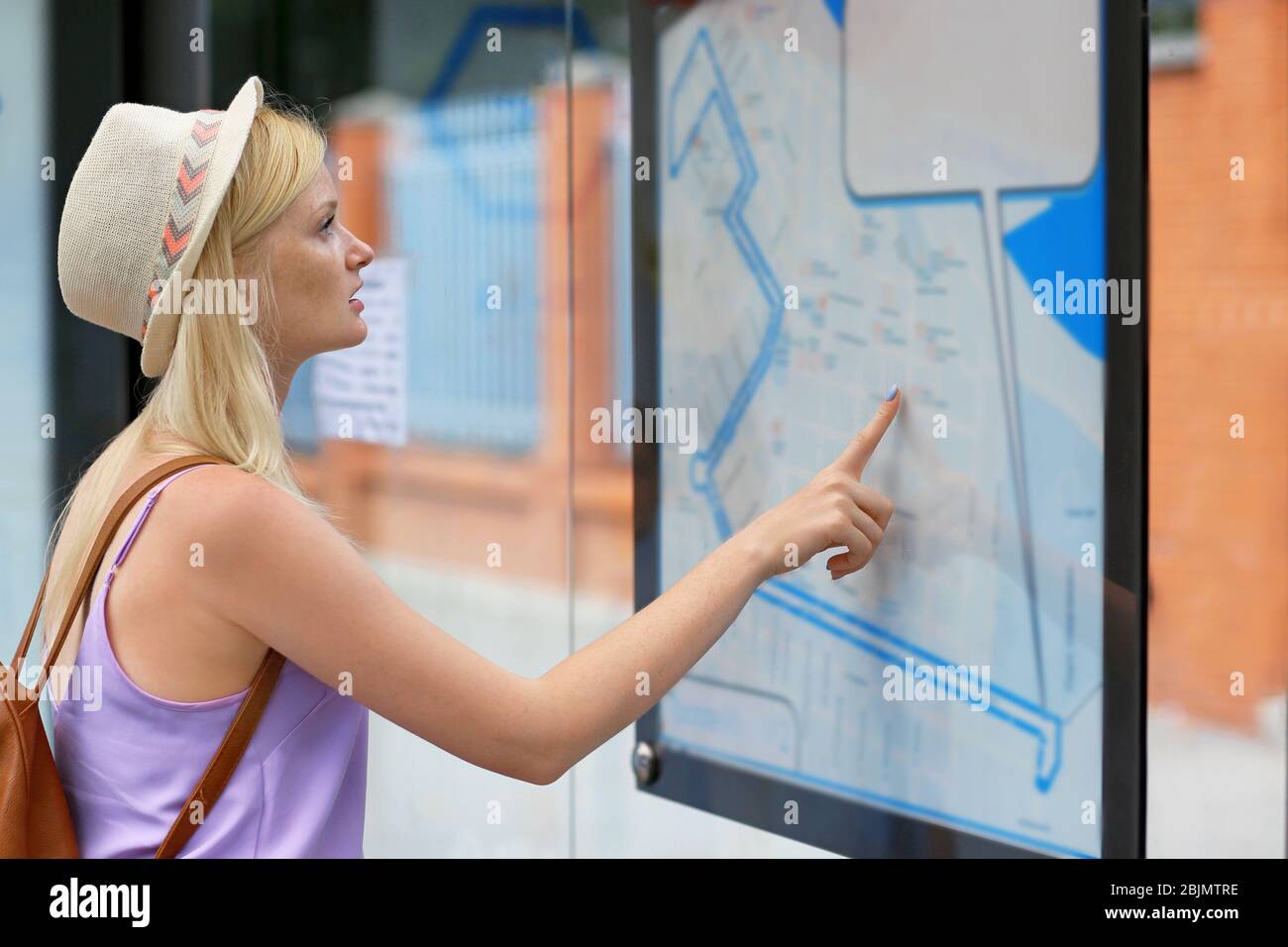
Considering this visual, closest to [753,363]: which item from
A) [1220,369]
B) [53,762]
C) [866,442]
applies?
[866,442]

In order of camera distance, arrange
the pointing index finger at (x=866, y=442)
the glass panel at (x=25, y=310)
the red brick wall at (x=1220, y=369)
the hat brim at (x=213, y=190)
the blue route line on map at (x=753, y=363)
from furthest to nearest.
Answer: the red brick wall at (x=1220, y=369), the glass panel at (x=25, y=310), the blue route line on map at (x=753, y=363), the pointing index finger at (x=866, y=442), the hat brim at (x=213, y=190)

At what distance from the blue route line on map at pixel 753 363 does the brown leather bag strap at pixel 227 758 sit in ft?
2.07

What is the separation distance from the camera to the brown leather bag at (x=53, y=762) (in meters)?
1.25

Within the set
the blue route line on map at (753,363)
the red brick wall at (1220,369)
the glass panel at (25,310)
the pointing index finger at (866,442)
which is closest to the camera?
the pointing index finger at (866,442)

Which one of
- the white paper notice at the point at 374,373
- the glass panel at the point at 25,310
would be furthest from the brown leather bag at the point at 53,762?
the white paper notice at the point at 374,373

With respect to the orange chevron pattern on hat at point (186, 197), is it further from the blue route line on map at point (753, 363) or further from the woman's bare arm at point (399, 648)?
the blue route line on map at point (753, 363)

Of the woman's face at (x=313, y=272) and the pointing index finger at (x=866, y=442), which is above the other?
the woman's face at (x=313, y=272)

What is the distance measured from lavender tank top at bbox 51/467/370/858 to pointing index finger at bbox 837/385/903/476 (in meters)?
0.55

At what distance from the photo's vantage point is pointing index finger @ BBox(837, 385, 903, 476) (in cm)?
150

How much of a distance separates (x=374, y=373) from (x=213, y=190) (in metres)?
1.20

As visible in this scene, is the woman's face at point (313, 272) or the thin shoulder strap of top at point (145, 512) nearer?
the thin shoulder strap of top at point (145, 512)

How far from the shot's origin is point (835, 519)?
144 centimetres

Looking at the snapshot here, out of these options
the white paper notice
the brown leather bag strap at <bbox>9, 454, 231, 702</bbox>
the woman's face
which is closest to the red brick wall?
the white paper notice
